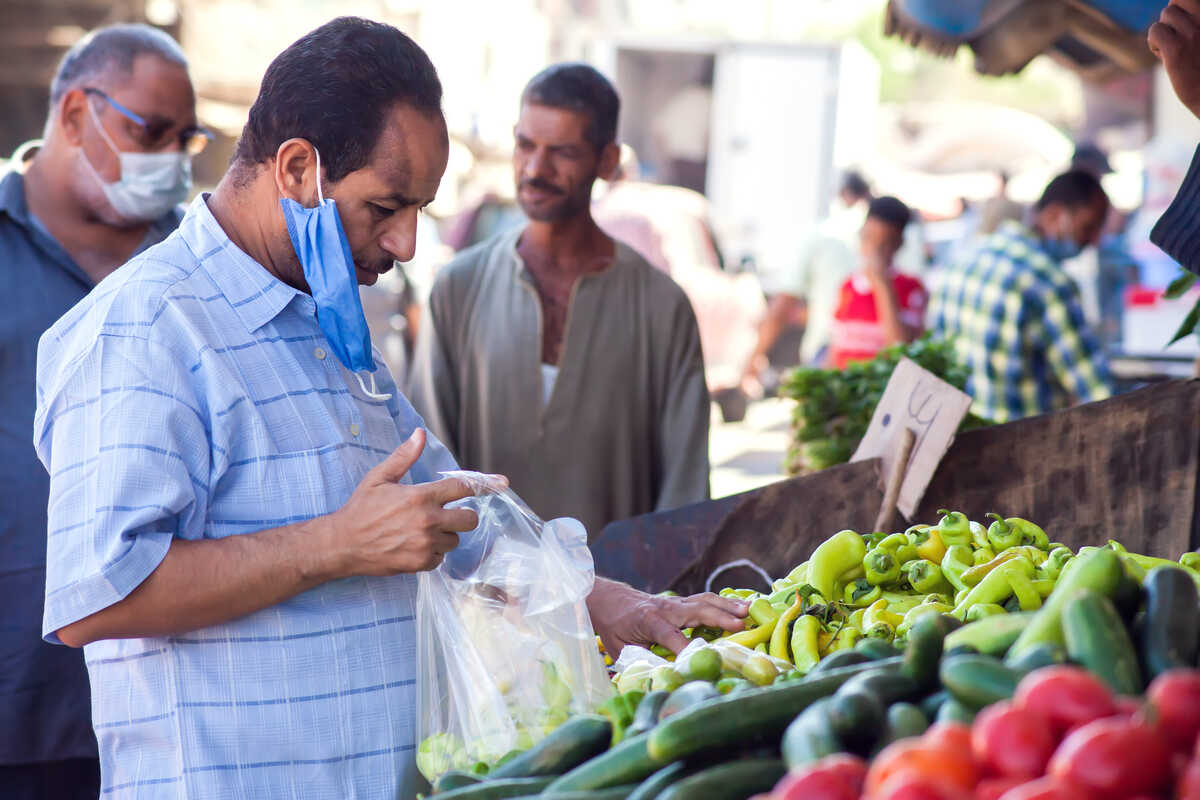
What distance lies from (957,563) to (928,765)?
5.21ft

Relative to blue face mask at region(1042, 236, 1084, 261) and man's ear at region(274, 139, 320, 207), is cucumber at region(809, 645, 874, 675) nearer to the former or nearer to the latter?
man's ear at region(274, 139, 320, 207)

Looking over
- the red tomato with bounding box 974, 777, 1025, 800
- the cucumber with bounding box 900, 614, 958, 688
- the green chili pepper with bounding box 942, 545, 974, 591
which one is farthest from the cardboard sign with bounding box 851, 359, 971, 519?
the red tomato with bounding box 974, 777, 1025, 800

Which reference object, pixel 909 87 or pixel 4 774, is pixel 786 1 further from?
pixel 4 774

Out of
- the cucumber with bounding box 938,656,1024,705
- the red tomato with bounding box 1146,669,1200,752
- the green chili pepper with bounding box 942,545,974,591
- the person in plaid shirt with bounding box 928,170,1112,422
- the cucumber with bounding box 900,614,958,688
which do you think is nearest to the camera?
the red tomato with bounding box 1146,669,1200,752

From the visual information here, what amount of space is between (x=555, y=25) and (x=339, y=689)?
901 inches

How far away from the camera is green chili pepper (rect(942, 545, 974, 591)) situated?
271 cm

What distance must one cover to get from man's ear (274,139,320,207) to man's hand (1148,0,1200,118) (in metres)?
1.99

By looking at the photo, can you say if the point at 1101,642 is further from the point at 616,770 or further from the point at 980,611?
the point at 980,611

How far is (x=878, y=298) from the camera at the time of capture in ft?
24.5

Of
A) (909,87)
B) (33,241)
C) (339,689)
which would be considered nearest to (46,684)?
(33,241)

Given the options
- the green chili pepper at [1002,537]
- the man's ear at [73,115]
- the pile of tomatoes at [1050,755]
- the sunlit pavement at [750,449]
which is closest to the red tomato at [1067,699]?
the pile of tomatoes at [1050,755]

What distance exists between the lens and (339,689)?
2.06 m

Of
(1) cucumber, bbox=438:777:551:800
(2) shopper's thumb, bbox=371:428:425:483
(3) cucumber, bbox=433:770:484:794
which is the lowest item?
(3) cucumber, bbox=433:770:484:794

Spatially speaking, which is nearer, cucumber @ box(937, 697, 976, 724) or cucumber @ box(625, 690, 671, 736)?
cucumber @ box(937, 697, 976, 724)
